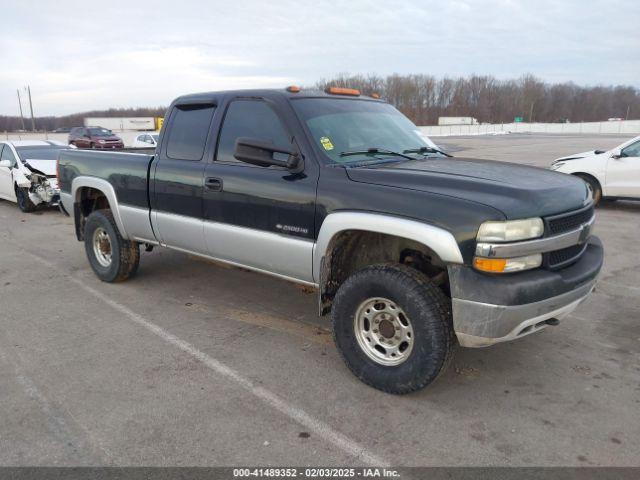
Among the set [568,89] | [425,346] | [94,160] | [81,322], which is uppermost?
[568,89]

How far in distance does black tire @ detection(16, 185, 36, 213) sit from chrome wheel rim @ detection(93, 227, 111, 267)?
6321 millimetres

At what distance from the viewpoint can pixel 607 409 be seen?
3297mm

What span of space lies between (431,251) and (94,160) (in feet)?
13.7

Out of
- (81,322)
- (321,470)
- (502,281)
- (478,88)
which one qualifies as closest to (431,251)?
(502,281)

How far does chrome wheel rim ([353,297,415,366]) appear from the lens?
11.3ft

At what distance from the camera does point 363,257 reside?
156 inches

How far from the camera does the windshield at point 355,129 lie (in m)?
3.93

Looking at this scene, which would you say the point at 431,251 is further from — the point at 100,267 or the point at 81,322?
the point at 100,267

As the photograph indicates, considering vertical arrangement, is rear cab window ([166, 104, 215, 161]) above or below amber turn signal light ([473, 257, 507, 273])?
above

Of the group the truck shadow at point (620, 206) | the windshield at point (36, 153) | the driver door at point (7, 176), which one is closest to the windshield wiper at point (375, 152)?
the truck shadow at point (620, 206)

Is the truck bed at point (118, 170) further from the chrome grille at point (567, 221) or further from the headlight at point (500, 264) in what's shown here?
the chrome grille at point (567, 221)

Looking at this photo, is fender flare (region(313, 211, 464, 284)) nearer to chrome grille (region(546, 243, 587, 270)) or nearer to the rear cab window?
chrome grille (region(546, 243, 587, 270))

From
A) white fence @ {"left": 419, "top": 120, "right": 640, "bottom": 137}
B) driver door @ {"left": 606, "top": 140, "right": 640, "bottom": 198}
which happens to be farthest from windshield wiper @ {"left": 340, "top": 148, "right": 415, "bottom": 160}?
white fence @ {"left": 419, "top": 120, "right": 640, "bottom": 137}

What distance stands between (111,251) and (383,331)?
144 inches
